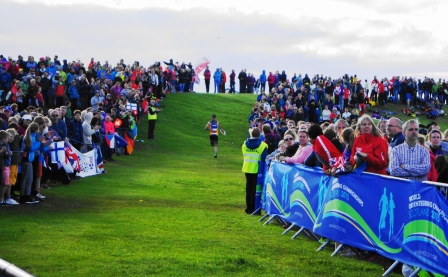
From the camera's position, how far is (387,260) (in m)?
12.6

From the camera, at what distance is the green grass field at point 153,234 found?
38.0ft

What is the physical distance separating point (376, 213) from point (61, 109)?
1735 cm

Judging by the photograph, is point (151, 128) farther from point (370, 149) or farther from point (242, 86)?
point (370, 149)

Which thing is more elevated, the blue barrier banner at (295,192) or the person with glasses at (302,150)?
the person with glasses at (302,150)

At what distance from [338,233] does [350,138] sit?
167 centimetres

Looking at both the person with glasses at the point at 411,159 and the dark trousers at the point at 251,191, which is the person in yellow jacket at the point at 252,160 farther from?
the person with glasses at the point at 411,159

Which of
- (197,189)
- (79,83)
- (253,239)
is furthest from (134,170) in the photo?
(253,239)

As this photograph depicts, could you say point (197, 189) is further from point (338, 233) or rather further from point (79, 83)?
point (79, 83)

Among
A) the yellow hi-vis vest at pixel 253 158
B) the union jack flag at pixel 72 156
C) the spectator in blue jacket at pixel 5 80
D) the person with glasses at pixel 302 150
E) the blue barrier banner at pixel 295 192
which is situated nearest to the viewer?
the blue barrier banner at pixel 295 192

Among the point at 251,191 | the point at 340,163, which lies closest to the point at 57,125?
the point at 251,191

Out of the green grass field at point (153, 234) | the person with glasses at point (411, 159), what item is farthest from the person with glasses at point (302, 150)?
the person with glasses at point (411, 159)

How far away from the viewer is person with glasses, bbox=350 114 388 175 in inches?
496

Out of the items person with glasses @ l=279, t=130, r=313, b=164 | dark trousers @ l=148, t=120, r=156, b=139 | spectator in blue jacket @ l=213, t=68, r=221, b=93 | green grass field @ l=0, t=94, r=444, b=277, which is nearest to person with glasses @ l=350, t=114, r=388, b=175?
green grass field @ l=0, t=94, r=444, b=277

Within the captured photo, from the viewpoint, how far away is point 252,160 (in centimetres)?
1961
